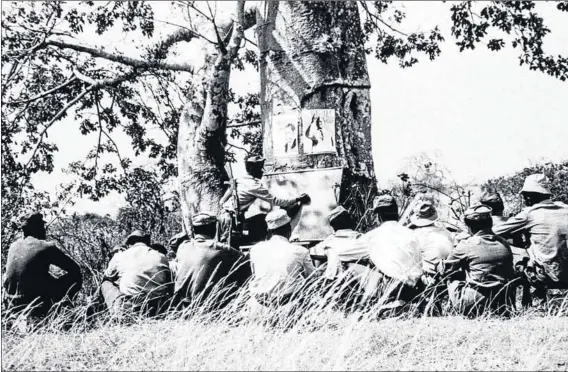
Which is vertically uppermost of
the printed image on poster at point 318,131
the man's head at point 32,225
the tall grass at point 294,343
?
the printed image on poster at point 318,131

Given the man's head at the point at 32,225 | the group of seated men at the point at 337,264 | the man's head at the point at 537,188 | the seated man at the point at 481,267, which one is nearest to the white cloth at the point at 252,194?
the group of seated men at the point at 337,264

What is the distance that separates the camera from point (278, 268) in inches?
219

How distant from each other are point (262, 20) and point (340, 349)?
4.90 metres

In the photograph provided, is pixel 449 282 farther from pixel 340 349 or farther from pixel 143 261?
pixel 143 261

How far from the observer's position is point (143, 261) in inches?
239

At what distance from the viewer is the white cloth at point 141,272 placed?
599 cm

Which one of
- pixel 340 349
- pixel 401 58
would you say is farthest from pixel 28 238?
pixel 401 58

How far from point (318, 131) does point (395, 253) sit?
2112mm

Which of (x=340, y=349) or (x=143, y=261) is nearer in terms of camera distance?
(x=340, y=349)

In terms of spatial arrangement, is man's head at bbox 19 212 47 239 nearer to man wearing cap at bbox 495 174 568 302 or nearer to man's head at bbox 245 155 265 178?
man's head at bbox 245 155 265 178

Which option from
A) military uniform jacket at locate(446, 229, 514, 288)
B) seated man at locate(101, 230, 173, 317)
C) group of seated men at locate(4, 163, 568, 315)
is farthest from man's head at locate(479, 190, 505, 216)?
seated man at locate(101, 230, 173, 317)

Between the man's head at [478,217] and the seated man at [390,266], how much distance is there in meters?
0.52

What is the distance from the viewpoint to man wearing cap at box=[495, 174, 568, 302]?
6168mm

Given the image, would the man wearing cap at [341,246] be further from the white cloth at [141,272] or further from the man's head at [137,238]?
the man's head at [137,238]
